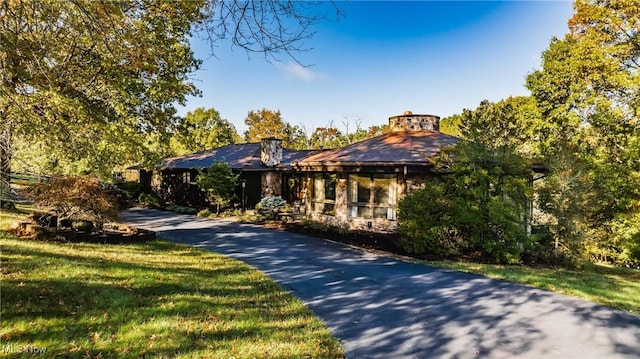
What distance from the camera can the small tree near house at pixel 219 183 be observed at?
59.0 feet

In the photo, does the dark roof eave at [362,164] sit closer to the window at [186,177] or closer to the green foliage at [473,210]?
the green foliage at [473,210]

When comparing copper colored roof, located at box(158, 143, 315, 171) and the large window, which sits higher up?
copper colored roof, located at box(158, 143, 315, 171)

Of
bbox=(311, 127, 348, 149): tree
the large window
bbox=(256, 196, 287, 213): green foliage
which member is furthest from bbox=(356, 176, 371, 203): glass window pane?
bbox=(311, 127, 348, 149): tree

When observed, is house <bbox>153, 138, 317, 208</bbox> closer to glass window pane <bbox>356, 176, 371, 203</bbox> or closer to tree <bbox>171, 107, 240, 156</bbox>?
glass window pane <bbox>356, 176, 371, 203</bbox>

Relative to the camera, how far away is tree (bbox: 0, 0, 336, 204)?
350 centimetres

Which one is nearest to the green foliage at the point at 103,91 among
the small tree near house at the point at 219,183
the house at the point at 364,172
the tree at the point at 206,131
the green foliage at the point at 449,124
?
the small tree near house at the point at 219,183

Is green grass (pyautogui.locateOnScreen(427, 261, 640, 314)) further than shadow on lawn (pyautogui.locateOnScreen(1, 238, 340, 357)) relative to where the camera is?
Yes

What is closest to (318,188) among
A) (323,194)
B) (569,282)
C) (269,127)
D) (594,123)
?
(323,194)

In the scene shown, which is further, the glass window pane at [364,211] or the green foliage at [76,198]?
the glass window pane at [364,211]

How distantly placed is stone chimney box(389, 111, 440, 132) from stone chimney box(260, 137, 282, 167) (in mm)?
6561

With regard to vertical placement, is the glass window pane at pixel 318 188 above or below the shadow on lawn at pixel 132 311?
above

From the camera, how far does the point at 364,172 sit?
13938mm

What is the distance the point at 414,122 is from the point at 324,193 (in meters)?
5.70

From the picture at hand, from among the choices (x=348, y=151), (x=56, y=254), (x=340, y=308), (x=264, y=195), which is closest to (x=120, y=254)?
(x=56, y=254)
